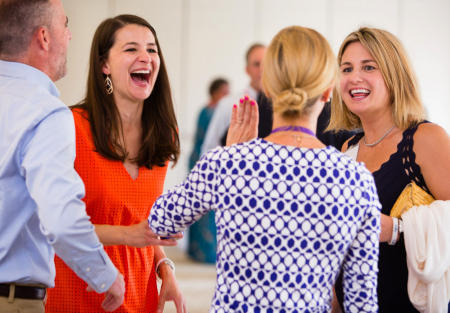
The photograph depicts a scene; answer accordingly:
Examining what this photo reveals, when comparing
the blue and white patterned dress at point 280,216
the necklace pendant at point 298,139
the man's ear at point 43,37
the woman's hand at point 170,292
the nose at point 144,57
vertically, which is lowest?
the woman's hand at point 170,292

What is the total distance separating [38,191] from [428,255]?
1.14 meters

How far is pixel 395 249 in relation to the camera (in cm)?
185

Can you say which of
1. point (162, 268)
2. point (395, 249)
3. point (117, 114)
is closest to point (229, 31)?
point (117, 114)

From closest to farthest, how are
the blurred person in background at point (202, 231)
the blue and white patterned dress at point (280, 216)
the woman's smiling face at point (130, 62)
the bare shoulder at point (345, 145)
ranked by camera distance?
the blue and white patterned dress at point (280, 216), the woman's smiling face at point (130, 62), the bare shoulder at point (345, 145), the blurred person in background at point (202, 231)

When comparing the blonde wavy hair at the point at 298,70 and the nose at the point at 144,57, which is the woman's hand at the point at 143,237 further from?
the nose at the point at 144,57

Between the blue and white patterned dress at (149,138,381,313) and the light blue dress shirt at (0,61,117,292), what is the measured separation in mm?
328

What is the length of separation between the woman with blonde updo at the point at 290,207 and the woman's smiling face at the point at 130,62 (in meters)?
0.77

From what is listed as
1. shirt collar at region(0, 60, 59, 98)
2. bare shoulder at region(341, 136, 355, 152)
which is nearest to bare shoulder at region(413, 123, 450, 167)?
bare shoulder at region(341, 136, 355, 152)

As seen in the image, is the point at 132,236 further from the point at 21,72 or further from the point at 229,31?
the point at 229,31

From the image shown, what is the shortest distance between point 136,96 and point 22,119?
0.68 metres

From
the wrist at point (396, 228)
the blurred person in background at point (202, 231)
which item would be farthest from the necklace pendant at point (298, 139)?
the blurred person in background at point (202, 231)

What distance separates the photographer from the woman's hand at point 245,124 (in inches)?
65.7

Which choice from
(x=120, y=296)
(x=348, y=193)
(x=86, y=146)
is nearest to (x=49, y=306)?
(x=120, y=296)

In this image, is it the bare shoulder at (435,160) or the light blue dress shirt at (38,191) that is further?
the bare shoulder at (435,160)
